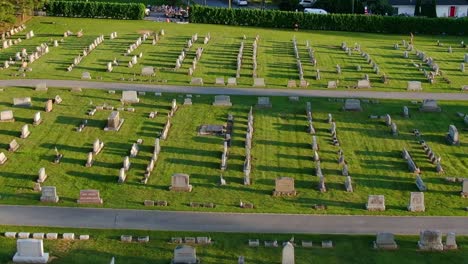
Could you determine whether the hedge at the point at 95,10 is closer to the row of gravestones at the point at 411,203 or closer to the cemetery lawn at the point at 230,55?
the cemetery lawn at the point at 230,55

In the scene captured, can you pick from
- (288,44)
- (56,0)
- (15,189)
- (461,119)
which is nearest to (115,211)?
(15,189)

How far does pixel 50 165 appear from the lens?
39156 mm

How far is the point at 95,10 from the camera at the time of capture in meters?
90.6

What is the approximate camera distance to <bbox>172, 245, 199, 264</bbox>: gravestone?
93.8ft

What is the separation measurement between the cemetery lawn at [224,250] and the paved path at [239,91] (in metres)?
25.3

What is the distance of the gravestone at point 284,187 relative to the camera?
3588 centimetres

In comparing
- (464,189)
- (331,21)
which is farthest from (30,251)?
(331,21)

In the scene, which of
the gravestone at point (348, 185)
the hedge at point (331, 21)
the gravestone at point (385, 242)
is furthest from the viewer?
the hedge at point (331, 21)

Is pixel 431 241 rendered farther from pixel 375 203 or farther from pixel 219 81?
pixel 219 81

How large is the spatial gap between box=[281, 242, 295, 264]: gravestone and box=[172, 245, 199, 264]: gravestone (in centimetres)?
366

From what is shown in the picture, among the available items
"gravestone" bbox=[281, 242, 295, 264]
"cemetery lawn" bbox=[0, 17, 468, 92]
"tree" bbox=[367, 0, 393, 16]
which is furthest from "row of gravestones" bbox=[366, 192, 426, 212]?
"tree" bbox=[367, 0, 393, 16]

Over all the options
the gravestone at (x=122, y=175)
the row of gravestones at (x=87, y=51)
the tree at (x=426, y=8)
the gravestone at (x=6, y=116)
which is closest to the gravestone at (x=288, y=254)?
the gravestone at (x=122, y=175)

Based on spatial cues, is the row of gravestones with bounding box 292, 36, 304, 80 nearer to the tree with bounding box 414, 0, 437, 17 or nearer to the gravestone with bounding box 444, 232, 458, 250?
the tree with bounding box 414, 0, 437, 17

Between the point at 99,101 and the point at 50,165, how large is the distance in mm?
13096
